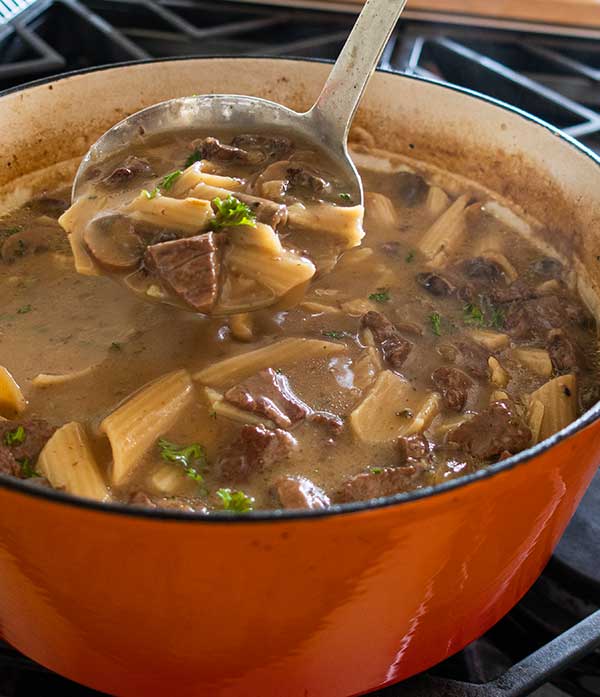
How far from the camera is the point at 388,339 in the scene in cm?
194

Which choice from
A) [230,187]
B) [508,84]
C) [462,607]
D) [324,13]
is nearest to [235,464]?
[462,607]

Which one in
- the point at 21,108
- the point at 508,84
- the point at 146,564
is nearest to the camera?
the point at 146,564

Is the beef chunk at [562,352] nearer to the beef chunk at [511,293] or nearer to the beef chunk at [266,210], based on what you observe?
the beef chunk at [511,293]

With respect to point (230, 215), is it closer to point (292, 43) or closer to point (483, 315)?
point (483, 315)

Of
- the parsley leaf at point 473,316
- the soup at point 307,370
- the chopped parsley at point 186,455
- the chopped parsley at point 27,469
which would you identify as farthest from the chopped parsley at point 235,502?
the parsley leaf at point 473,316

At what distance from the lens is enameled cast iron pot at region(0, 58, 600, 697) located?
3.45 feet

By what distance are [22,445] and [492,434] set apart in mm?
910

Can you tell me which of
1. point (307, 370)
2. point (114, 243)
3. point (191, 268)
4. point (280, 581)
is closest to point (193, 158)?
point (114, 243)

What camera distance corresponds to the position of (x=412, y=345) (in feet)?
6.50

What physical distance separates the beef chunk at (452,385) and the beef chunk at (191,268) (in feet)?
1.69

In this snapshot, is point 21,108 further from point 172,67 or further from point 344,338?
point 344,338

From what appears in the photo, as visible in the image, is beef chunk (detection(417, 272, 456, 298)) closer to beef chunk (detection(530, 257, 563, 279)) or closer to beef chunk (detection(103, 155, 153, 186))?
beef chunk (detection(530, 257, 563, 279))

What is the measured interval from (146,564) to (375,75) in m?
1.81

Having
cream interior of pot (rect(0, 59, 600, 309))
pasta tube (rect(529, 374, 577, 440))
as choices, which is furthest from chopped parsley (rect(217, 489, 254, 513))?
cream interior of pot (rect(0, 59, 600, 309))
